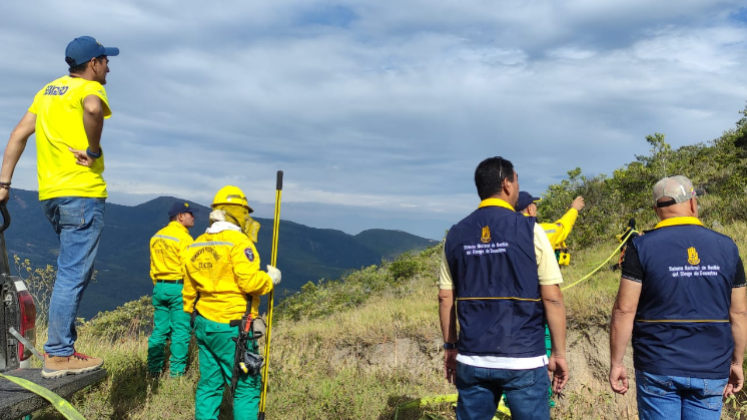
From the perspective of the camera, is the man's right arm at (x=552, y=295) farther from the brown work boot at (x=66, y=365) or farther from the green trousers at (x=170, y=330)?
the green trousers at (x=170, y=330)

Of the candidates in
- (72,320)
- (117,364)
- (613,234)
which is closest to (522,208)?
(72,320)

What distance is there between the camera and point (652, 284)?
334cm

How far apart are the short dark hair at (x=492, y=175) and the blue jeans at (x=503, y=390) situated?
3.48ft

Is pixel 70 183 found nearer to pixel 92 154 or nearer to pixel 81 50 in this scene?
pixel 92 154

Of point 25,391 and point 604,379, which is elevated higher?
point 25,391

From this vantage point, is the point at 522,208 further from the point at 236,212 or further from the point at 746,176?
the point at 746,176

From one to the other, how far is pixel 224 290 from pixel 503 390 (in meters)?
2.62

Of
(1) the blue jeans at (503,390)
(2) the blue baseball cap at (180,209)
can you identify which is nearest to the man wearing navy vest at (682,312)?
(1) the blue jeans at (503,390)

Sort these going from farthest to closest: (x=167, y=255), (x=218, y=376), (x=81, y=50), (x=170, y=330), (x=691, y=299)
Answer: (x=167, y=255) < (x=170, y=330) < (x=218, y=376) < (x=81, y=50) < (x=691, y=299)

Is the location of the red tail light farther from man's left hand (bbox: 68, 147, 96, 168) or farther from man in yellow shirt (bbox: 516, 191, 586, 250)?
man in yellow shirt (bbox: 516, 191, 586, 250)

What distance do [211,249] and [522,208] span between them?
325 cm

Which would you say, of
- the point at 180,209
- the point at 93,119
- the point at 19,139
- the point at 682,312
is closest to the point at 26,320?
the point at 19,139

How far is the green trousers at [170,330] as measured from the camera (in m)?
7.04

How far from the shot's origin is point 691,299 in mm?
3271
